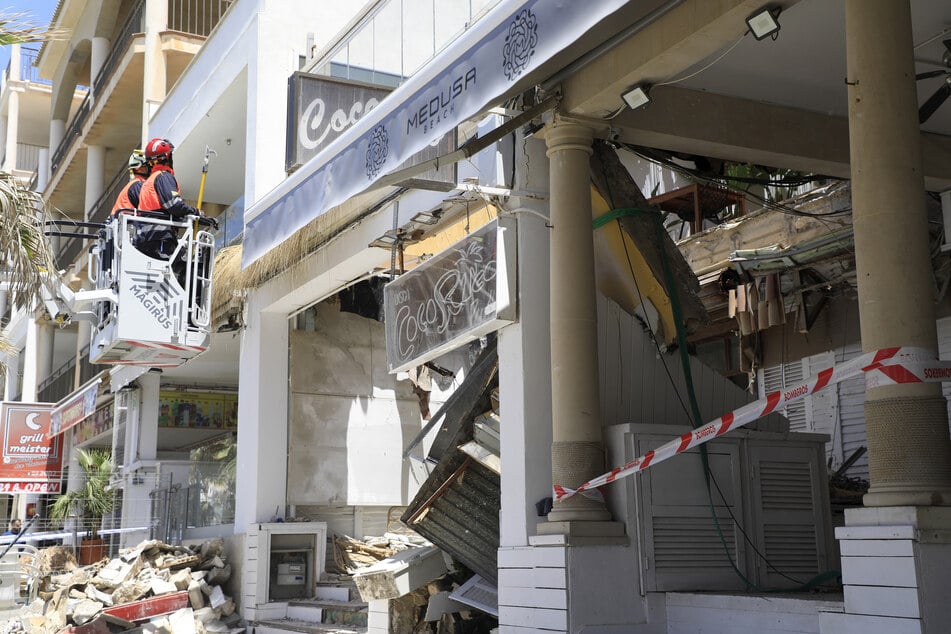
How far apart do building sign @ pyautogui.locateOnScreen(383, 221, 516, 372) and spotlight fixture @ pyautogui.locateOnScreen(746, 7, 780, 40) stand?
110 inches

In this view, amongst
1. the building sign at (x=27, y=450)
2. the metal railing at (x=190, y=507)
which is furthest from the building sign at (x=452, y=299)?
the building sign at (x=27, y=450)

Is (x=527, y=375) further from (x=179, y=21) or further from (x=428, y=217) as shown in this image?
(x=179, y=21)

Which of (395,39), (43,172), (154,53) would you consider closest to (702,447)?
(395,39)

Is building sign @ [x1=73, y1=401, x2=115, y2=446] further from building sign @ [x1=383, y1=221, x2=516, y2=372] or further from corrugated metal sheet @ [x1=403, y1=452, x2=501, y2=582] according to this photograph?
corrugated metal sheet @ [x1=403, y1=452, x2=501, y2=582]

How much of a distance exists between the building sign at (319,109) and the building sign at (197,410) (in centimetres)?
1159

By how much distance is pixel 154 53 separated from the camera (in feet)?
70.5

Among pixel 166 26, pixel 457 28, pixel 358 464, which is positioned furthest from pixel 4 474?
pixel 457 28

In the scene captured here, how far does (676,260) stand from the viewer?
888 centimetres

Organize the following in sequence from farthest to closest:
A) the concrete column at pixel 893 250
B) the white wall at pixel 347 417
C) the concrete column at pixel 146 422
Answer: the concrete column at pixel 146 422 → the white wall at pixel 347 417 → the concrete column at pixel 893 250

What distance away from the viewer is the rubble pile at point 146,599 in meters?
13.3

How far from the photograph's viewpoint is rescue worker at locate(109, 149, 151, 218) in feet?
37.2

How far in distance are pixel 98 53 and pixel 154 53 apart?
672cm

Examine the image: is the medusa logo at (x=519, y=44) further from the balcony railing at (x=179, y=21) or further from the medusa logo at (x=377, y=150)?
the balcony railing at (x=179, y=21)

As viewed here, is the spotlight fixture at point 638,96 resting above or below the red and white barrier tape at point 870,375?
above
